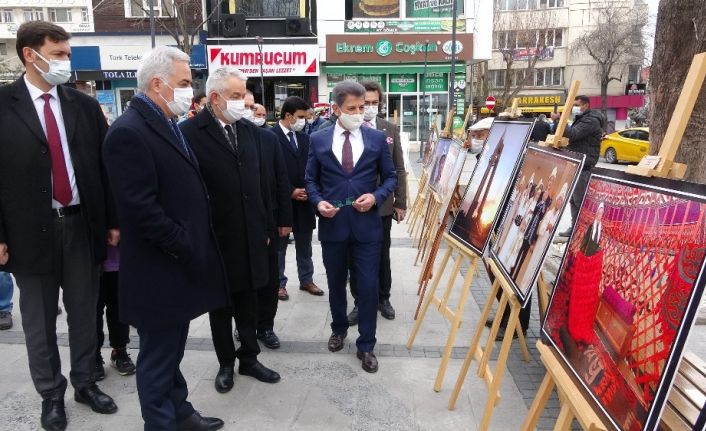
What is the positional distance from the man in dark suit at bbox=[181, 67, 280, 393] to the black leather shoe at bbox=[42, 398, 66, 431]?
881mm

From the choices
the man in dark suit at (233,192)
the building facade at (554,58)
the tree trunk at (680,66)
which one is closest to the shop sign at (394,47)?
the building facade at (554,58)

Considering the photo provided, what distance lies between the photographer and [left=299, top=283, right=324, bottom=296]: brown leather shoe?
17.6 ft

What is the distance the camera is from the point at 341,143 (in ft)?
12.3

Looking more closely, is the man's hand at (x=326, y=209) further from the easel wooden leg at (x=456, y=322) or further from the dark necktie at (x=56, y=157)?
the dark necktie at (x=56, y=157)

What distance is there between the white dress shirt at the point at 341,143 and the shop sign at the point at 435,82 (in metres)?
21.2

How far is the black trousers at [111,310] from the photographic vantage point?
354 cm

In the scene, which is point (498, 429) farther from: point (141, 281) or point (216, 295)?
point (141, 281)

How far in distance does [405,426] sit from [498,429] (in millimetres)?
518

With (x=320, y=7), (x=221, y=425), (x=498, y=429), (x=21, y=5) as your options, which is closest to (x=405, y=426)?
(x=498, y=429)

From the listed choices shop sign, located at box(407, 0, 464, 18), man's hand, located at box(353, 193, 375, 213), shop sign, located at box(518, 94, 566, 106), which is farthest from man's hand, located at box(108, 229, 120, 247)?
shop sign, located at box(518, 94, 566, 106)

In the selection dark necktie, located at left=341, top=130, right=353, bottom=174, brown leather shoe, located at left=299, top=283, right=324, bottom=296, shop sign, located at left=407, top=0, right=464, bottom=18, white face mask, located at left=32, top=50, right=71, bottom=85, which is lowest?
brown leather shoe, located at left=299, top=283, right=324, bottom=296

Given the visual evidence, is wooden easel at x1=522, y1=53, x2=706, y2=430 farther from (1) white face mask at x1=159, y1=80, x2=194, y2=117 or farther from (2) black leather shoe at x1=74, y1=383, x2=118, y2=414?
(2) black leather shoe at x1=74, y1=383, x2=118, y2=414

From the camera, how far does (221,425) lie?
117 inches

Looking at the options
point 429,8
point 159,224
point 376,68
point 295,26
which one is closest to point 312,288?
point 159,224
